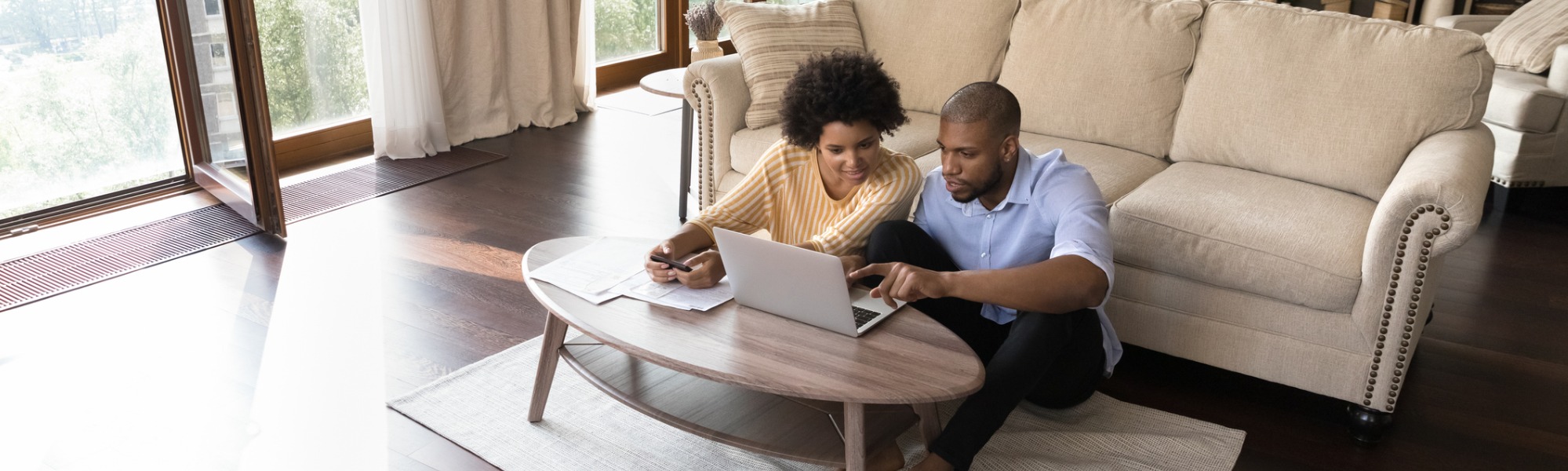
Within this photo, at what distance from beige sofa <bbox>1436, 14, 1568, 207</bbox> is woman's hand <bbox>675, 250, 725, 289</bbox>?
3083 millimetres

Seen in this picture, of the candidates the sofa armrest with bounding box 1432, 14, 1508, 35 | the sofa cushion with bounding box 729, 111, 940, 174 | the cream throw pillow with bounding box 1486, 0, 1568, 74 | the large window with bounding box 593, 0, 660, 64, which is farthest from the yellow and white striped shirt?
the sofa armrest with bounding box 1432, 14, 1508, 35

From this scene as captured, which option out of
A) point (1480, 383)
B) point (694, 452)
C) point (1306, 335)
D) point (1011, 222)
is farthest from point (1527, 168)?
point (694, 452)

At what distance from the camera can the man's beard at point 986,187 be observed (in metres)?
2.08

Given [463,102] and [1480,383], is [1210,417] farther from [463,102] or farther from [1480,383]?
[463,102]

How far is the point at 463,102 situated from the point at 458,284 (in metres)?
1.71

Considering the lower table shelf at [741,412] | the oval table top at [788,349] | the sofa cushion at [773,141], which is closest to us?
the oval table top at [788,349]

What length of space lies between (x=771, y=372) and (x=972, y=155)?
0.63m

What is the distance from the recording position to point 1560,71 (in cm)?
372

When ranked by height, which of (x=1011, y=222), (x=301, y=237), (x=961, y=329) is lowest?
(x=301, y=237)

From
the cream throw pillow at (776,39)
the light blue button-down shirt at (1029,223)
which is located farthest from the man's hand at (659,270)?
the cream throw pillow at (776,39)

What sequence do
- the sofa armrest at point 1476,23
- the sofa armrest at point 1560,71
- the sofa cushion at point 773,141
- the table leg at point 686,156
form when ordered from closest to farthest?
the sofa cushion at point 773,141 < the table leg at point 686,156 < the sofa armrest at point 1560,71 < the sofa armrest at point 1476,23

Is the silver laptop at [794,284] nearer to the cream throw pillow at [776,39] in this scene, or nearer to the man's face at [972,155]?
the man's face at [972,155]

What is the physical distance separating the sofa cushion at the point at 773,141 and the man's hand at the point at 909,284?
1.19 meters

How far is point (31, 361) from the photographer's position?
7.89 feet
